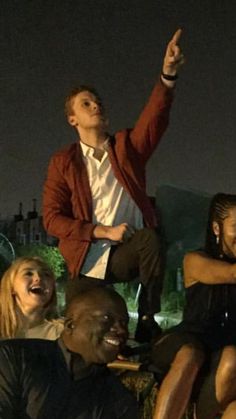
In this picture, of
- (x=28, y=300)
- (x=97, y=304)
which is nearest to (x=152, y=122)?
(x=28, y=300)

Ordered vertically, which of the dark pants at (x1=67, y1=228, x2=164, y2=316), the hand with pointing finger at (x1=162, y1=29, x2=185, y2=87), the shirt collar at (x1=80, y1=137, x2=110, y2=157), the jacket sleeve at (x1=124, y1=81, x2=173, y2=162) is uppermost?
the hand with pointing finger at (x1=162, y1=29, x2=185, y2=87)

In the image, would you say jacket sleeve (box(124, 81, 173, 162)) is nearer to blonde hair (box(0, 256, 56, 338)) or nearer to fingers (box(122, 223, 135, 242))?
fingers (box(122, 223, 135, 242))

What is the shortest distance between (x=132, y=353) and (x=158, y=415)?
58 centimetres

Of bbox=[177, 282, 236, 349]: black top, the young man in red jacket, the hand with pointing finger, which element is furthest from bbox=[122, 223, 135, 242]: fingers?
the hand with pointing finger

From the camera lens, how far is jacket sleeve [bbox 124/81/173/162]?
3.32 meters

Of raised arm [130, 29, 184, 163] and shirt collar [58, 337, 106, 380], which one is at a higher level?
raised arm [130, 29, 184, 163]

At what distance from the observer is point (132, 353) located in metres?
3.14

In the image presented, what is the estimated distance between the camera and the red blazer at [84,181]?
337 centimetres

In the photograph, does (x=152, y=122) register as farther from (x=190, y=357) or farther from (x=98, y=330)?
(x=98, y=330)

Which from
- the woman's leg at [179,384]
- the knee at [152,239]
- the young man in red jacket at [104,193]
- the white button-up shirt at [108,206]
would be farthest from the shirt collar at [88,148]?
the woman's leg at [179,384]

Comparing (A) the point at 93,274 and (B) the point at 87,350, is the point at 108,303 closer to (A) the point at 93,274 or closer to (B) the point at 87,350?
(B) the point at 87,350

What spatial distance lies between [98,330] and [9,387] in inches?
11.0

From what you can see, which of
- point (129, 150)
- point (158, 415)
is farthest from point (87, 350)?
point (129, 150)

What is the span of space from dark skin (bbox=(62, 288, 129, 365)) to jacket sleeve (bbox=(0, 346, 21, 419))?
17 centimetres
